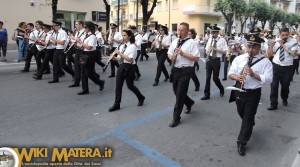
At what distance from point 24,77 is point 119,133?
6585mm

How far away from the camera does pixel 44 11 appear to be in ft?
82.1

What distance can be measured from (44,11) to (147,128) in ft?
73.4

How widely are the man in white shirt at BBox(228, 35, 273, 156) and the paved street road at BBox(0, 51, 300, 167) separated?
434 mm

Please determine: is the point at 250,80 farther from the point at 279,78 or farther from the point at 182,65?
the point at 279,78

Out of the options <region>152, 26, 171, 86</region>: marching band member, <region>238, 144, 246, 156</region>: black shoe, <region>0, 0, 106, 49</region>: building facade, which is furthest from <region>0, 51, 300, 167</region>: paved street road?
<region>0, 0, 106, 49</region>: building facade

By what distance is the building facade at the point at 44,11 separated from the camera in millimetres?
22953

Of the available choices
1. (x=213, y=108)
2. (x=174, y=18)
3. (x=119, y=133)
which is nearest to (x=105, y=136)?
(x=119, y=133)

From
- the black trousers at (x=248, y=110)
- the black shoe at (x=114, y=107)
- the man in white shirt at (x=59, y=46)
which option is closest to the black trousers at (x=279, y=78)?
the black trousers at (x=248, y=110)

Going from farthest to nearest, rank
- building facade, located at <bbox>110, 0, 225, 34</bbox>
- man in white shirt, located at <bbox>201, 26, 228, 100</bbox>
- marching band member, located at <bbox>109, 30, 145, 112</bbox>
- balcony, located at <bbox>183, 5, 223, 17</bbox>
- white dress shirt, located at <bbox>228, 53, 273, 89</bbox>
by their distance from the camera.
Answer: building facade, located at <bbox>110, 0, 225, 34</bbox>
balcony, located at <bbox>183, 5, 223, 17</bbox>
man in white shirt, located at <bbox>201, 26, 228, 100</bbox>
marching band member, located at <bbox>109, 30, 145, 112</bbox>
white dress shirt, located at <bbox>228, 53, 273, 89</bbox>

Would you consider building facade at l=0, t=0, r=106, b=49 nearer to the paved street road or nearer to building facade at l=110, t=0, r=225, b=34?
building facade at l=110, t=0, r=225, b=34

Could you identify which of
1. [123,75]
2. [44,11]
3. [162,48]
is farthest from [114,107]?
[44,11]

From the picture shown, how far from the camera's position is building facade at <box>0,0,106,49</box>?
75.3ft

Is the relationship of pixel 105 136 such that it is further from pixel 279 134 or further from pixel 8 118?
pixel 279 134

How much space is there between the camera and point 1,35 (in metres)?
14.2
